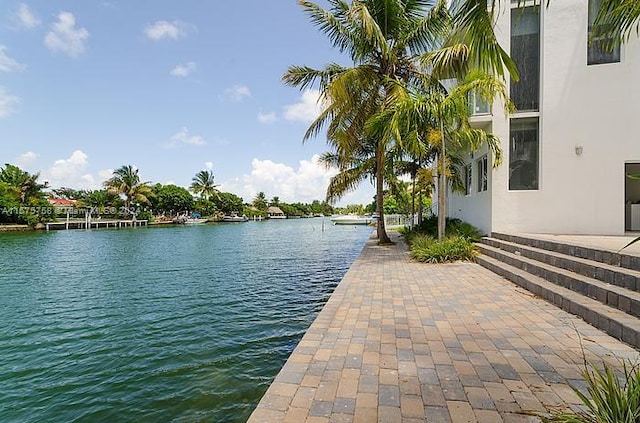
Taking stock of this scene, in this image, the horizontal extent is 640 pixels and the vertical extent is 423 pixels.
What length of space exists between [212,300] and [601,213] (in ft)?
34.4

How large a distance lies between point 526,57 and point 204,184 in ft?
219

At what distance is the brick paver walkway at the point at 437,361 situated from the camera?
7.52 ft

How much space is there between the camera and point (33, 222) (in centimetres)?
3809

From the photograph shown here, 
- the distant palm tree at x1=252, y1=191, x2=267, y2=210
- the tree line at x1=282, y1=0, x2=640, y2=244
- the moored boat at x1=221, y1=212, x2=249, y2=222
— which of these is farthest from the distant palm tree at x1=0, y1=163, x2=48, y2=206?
the distant palm tree at x1=252, y1=191, x2=267, y2=210

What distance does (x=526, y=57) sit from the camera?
9672 mm

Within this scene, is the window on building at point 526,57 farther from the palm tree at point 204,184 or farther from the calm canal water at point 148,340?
the palm tree at point 204,184

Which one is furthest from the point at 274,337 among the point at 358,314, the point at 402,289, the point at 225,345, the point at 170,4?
the point at 170,4

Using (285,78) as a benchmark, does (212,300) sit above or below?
below

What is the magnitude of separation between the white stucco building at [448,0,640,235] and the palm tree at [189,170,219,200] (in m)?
65.5

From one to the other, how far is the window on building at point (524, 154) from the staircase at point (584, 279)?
264cm

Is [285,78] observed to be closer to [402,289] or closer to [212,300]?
[212,300]

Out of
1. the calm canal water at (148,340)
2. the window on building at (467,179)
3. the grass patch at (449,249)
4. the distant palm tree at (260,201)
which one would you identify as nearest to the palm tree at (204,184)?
the distant palm tree at (260,201)

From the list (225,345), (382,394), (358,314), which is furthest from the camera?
(225,345)

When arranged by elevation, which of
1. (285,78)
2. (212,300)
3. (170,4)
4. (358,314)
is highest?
(170,4)
